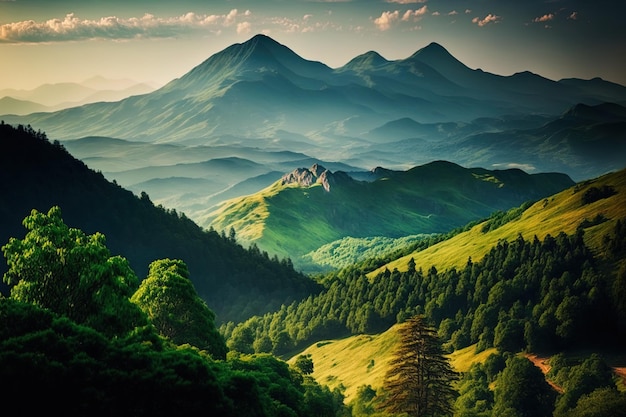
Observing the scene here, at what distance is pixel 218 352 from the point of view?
2603 inches

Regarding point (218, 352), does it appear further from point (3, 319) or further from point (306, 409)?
point (3, 319)

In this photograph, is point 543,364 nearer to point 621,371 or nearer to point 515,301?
point 621,371

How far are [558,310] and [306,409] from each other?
78771mm

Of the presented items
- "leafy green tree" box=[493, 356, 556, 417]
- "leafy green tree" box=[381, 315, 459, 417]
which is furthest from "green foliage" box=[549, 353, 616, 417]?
"leafy green tree" box=[381, 315, 459, 417]

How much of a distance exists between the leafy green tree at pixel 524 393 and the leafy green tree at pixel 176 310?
4895 centimetres

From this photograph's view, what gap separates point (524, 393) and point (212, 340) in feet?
173

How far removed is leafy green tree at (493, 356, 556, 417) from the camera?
298 feet

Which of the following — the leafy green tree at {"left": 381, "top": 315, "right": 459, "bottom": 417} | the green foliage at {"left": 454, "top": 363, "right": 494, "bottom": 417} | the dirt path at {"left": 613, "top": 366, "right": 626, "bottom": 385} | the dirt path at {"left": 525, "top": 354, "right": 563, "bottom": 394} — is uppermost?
the leafy green tree at {"left": 381, "top": 315, "right": 459, "bottom": 417}

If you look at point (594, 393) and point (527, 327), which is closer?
point (594, 393)

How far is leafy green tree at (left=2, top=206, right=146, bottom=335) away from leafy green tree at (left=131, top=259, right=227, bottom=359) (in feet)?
55.6

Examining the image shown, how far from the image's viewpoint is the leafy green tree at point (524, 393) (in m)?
90.8

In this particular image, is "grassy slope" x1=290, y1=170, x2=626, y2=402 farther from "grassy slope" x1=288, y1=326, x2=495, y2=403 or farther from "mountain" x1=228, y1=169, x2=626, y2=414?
"mountain" x1=228, y1=169, x2=626, y2=414

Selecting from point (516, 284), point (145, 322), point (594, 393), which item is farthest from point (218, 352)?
point (516, 284)

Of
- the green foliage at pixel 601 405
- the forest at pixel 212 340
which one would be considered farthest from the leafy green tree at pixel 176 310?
the green foliage at pixel 601 405
